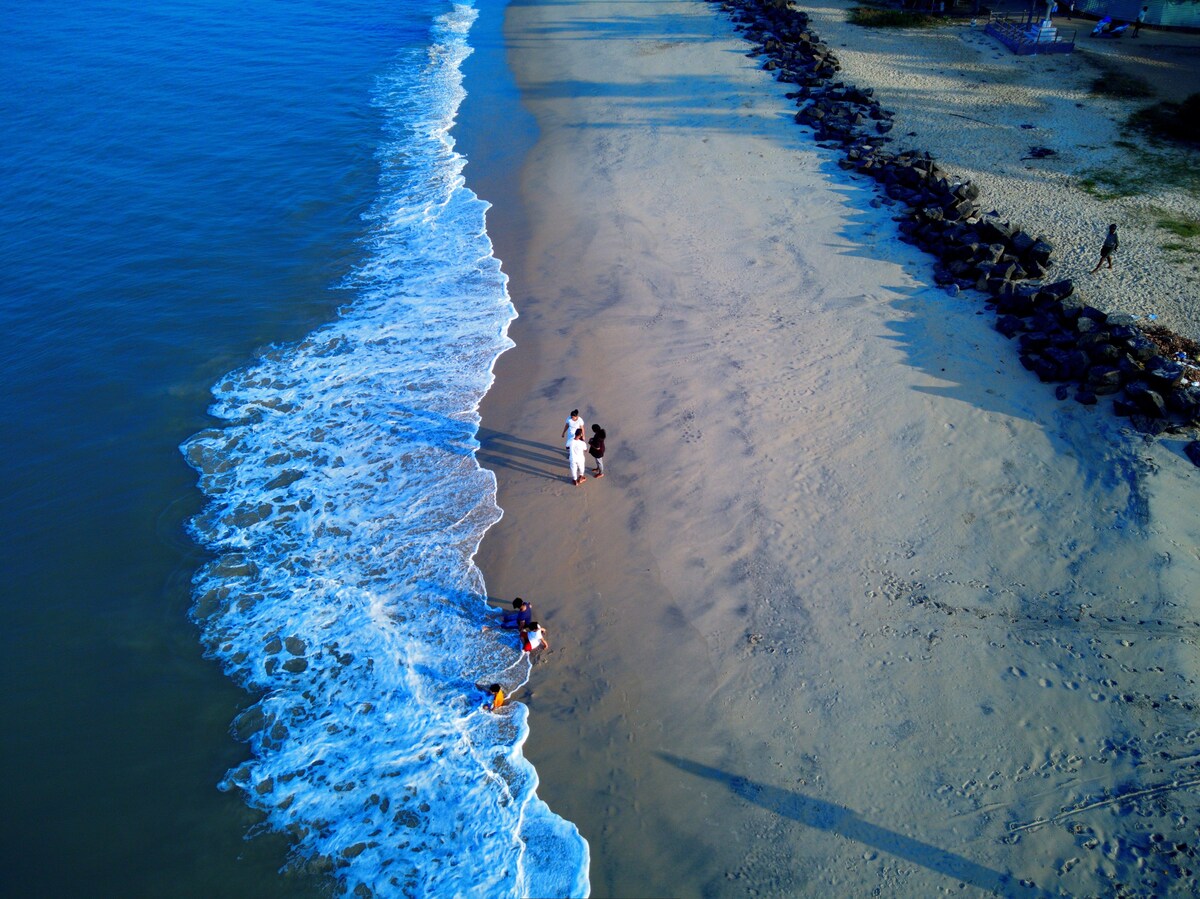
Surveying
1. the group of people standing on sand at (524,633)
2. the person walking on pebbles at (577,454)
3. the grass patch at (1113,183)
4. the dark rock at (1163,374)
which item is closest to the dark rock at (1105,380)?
the dark rock at (1163,374)

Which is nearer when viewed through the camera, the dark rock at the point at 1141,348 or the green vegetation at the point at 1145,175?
the dark rock at the point at 1141,348

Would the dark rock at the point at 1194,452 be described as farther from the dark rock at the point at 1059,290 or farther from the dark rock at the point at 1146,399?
the dark rock at the point at 1059,290

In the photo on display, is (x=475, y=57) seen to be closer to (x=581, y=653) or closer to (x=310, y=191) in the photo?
(x=310, y=191)

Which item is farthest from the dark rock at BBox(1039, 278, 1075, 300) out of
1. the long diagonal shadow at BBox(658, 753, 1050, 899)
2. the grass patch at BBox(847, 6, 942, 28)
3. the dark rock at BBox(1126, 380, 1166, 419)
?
the grass patch at BBox(847, 6, 942, 28)

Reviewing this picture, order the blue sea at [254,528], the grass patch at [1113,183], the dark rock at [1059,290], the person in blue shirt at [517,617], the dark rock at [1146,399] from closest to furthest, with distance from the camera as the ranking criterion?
the blue sea at [254,528] → the person in blue shirt at [517,617] → the dark rock at [1146,399] → the dark rock at [1059,290] → the grass patch at [1113,183]

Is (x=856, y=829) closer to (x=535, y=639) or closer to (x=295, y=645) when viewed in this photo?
(x=535, y=639)

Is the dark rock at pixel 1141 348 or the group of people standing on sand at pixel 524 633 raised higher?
the dark rock at pixel 1141 348

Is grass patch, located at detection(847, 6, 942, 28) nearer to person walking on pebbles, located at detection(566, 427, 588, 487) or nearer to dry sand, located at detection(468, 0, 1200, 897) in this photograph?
dry sand, located at detection(468, 0, 1200, 897)
